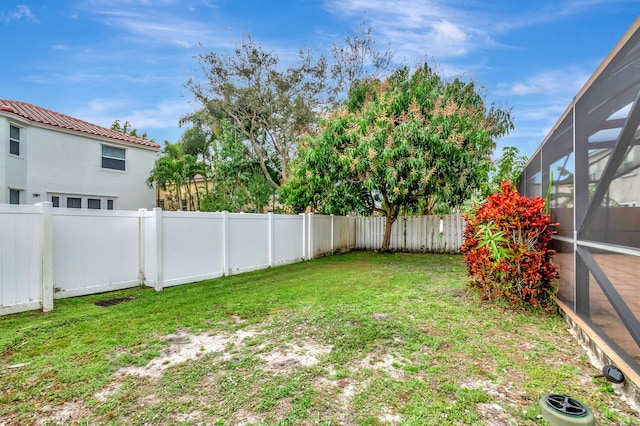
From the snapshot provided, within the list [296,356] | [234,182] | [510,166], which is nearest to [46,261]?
[296,356]

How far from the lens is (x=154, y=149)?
49.1 feet

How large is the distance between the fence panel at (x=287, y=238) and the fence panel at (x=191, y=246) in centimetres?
196

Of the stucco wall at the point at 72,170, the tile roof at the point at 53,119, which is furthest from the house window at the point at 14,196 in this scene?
the tile roof at the point at 53,119

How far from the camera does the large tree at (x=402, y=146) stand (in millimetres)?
8562

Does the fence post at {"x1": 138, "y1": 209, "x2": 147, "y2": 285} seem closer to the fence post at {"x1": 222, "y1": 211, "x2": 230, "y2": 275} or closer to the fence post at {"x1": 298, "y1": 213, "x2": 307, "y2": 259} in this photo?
the fence post at {"x1": 222, "y1": 211, "x2": 230, "y2": 275}

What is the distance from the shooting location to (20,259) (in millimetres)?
4641

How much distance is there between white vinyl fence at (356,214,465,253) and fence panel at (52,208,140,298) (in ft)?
30.1

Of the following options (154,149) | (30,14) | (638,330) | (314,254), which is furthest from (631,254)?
(154,149)

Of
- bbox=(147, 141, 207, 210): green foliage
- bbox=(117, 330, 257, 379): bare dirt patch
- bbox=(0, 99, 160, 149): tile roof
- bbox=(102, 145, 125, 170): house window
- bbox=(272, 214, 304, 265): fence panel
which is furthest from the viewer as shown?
bbox=(147, 141, 207, 210): green foliage

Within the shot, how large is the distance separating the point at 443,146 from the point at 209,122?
39.0ft

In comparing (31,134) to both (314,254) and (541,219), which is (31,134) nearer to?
(314,254)

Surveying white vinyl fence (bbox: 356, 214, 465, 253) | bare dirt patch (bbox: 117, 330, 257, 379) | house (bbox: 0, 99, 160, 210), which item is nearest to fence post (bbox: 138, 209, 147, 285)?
bare dirt patch (bbox: 117, 330, 257, 379)

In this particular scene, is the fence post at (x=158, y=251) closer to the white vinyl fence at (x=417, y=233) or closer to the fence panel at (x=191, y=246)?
the fence panel at (x=191, y=246)

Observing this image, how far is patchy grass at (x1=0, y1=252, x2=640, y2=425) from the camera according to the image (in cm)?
224
